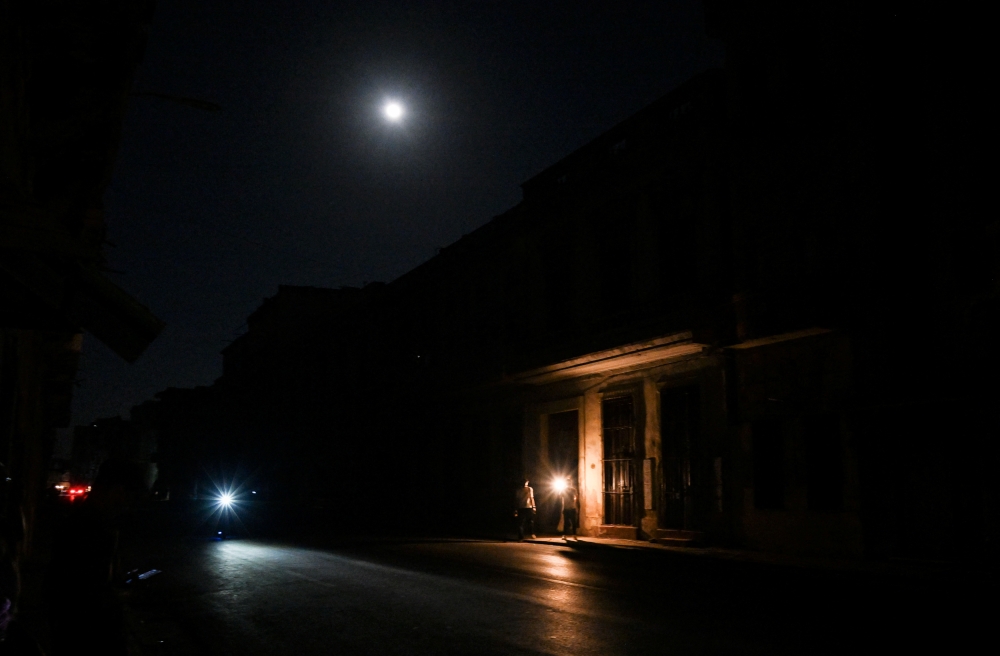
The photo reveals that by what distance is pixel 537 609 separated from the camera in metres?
9.73

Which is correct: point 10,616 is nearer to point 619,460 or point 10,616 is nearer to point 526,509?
point 619,460

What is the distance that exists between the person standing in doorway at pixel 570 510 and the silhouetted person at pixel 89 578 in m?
20.0

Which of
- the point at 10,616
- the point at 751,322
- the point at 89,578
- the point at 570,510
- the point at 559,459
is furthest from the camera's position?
the point at 559,459

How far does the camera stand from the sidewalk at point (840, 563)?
12.9 metres

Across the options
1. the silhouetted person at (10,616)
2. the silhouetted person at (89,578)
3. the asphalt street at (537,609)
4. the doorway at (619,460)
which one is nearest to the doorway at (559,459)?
the doorway at (619,460)

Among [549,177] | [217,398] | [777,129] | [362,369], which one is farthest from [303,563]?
[217,398]

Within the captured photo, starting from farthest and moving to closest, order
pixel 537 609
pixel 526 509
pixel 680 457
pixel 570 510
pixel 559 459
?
pixel 559 459 < pixel 570 510 < pixel 526 509 < pixel 680 457 < pixel 537 609

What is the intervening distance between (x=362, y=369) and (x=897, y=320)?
91.4ft

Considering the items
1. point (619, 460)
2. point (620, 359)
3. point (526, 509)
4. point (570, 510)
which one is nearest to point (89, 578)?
point (620, 359)

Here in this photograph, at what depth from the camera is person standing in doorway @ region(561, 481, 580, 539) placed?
2359cm

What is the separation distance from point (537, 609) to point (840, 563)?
25.1 ft

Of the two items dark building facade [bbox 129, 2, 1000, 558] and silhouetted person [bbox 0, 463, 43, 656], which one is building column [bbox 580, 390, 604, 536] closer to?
dark building facade [bbox 129, 2, 1000, 558]

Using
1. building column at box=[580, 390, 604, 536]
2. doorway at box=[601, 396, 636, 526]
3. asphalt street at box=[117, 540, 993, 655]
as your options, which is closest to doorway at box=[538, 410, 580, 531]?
building column at box=[580, 390, 604, 536]

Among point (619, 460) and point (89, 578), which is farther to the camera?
point (619, 460)
